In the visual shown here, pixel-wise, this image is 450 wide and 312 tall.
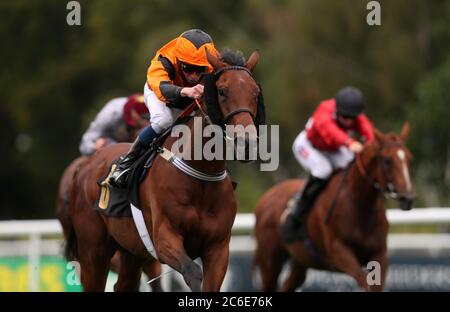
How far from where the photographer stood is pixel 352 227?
930 cm

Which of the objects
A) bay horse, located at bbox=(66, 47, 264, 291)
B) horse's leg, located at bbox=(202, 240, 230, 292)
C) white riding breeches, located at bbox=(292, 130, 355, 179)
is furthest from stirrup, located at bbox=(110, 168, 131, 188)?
white riding breeches, located at bbox=(292, 130, 355, 179)

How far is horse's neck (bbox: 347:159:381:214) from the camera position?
9.28 meters

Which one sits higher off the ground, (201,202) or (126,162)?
(126,162)

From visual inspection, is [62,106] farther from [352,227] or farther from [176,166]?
[176,166]

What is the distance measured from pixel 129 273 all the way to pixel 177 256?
145 cm

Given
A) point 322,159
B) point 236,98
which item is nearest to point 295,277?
point 322,159

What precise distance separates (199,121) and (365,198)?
345cm

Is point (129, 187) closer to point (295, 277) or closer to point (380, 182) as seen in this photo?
point (380, 182)

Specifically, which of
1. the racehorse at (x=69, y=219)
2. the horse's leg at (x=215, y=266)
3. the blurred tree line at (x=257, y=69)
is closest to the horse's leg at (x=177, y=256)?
the horse's leg at (x=215, y=266)

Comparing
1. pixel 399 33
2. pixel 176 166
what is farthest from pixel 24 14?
pixel 176 166

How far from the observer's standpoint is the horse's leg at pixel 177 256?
5902 millimetres

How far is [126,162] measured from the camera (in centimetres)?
685

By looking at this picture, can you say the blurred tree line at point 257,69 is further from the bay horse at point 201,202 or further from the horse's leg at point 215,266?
the horse's leg at point 215,266

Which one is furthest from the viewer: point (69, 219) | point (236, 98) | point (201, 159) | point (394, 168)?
point (394, 168)
